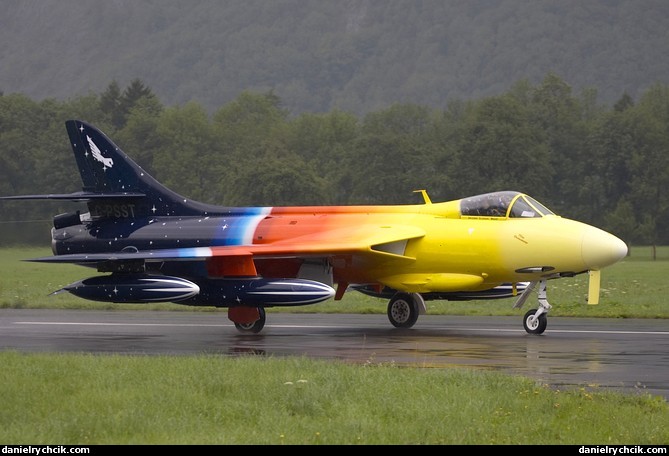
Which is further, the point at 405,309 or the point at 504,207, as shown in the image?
the point at 405,309

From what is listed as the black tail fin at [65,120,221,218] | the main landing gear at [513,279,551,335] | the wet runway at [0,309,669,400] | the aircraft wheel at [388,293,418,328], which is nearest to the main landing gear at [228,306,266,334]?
the wet runway at [0,309,669,400]

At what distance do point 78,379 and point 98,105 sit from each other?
91.5 meters

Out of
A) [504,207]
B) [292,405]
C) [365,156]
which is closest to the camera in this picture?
[292,405]

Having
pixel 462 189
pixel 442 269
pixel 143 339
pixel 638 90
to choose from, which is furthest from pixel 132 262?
pixel 638 90

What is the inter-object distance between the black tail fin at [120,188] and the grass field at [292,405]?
762cm

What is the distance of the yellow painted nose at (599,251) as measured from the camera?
17.7 meters

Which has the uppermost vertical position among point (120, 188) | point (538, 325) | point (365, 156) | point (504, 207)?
point (365, 156)

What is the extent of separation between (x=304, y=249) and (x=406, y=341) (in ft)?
8.09

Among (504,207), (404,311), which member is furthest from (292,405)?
(404,311)

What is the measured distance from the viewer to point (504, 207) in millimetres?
18828

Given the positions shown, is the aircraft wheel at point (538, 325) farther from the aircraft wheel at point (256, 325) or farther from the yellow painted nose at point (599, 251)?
the aircraft wheel at point (256, 325)

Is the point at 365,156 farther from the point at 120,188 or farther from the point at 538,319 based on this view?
the point at 538,319

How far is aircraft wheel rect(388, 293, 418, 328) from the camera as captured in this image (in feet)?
65.0

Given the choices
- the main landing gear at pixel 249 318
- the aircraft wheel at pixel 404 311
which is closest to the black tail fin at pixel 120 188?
the main landing gear at pixel 249 318
